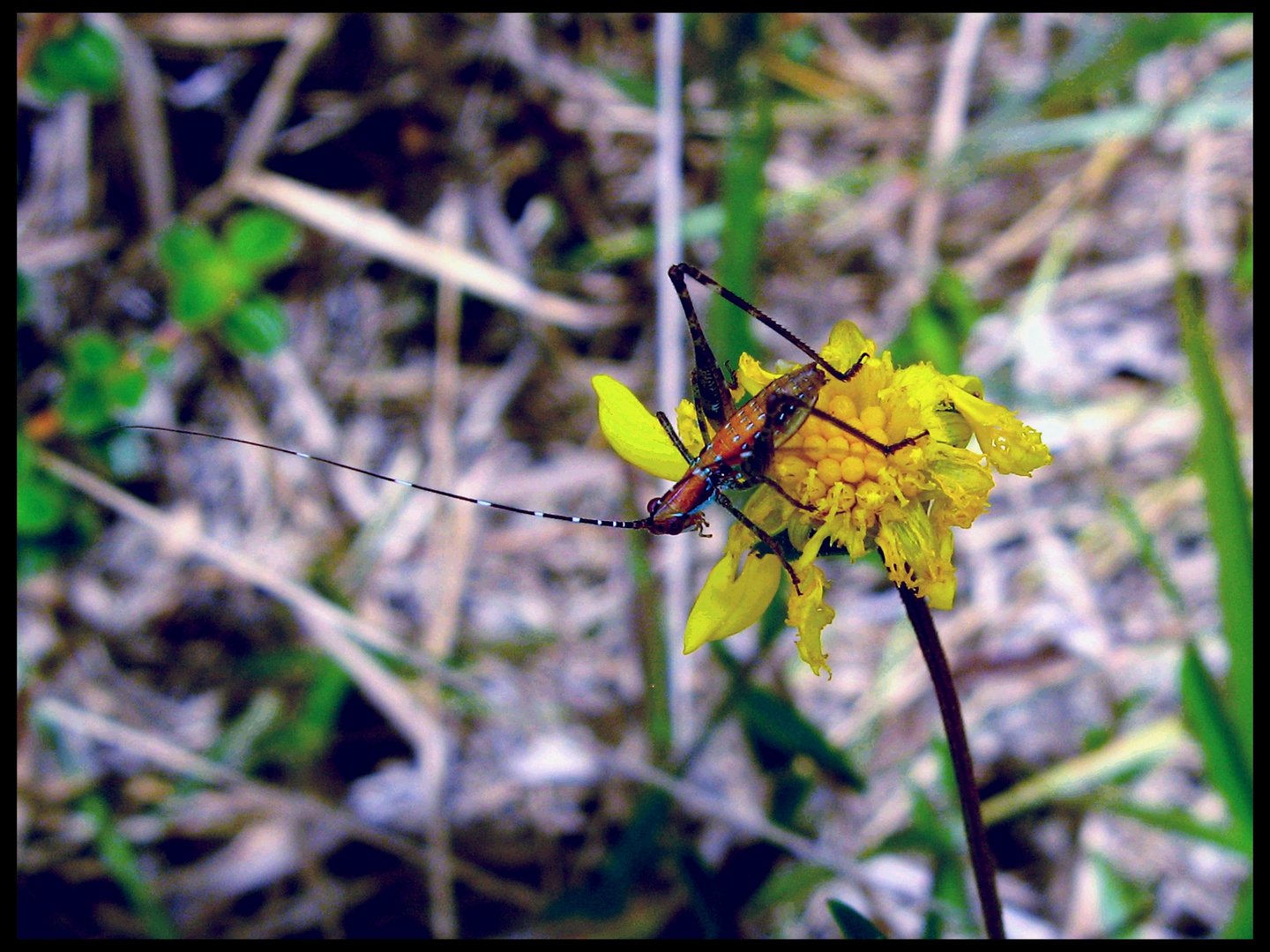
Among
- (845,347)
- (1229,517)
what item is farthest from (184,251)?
(1229,517)

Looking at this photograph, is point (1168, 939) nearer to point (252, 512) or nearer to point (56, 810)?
point (252, 512)

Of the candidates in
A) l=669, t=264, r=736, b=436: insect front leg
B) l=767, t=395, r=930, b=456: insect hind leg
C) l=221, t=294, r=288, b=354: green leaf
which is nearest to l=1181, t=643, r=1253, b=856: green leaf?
l=767, t=395, r=930, b=456: insect hind leg

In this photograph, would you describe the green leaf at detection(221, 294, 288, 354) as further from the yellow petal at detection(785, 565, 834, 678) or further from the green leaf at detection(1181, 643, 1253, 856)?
the green leaf at detection(1181, 643, 1253, 856)

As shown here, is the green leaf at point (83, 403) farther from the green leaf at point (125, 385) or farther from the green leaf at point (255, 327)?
the green leaf at point (255, 327)

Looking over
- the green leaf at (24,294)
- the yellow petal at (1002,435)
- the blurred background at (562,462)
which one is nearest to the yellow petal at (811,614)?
the yellow petal at (1002,435)

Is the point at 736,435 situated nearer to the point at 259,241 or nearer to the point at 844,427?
the point at 844,427
